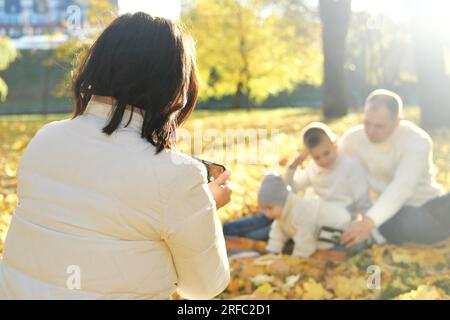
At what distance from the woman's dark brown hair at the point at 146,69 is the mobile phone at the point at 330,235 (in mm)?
2883

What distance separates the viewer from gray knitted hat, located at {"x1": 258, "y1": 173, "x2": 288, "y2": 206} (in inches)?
166

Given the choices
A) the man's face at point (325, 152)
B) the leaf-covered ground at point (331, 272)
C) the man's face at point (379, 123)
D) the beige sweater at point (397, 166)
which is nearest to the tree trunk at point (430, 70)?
the leaf-covered ground at point (331, 272)

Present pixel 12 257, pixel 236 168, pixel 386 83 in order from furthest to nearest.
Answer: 1. pixel 386 83
2. pixel 236 168
3. pixel 12 257

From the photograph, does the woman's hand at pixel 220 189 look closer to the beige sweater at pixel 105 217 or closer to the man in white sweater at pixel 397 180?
the beige sweater at pixel 105 217

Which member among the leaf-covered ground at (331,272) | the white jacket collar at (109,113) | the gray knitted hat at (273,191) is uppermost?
the white jacket collar at (109,113)

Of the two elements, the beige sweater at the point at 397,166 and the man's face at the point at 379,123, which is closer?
the beige sweater at the point at 397,166

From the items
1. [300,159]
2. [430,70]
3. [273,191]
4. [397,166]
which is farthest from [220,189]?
[430,70]

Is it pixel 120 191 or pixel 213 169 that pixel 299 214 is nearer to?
pixel 213 169

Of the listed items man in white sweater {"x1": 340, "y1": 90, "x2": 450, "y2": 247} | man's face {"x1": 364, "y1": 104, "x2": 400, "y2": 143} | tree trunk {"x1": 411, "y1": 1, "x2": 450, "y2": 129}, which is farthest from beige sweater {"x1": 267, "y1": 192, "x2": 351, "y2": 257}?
tree trunk {"x1": 411, "y1": 1, "x2": 450, "y2": 129}

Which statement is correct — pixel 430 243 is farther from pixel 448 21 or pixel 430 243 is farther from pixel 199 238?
pixel 448 21

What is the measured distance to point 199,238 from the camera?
1458 millimetres

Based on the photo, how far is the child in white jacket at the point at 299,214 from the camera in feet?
13.8
